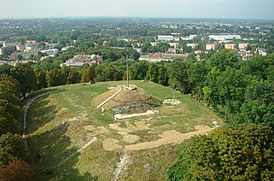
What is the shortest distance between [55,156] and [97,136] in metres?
4.23

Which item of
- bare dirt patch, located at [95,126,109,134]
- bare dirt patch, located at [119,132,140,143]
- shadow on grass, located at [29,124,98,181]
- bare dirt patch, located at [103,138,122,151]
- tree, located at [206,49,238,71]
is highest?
tree, located at [206,49,238,71]

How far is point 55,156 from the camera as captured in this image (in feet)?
86.4

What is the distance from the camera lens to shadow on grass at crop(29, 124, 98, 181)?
23516 millimetres

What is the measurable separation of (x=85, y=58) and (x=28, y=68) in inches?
1951

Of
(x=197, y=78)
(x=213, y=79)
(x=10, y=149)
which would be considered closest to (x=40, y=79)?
(x=197, y=78)

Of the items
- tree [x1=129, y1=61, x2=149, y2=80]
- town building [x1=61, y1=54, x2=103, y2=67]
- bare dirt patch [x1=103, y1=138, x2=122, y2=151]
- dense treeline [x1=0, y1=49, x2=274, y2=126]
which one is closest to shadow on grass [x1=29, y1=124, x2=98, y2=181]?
bare dirt patch [x1=103, y1=138, x2=122, y2=151]

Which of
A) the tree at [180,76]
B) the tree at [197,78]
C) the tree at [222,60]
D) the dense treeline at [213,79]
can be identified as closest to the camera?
the dense treeline at [213,79]

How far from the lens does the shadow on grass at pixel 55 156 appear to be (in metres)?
23.5

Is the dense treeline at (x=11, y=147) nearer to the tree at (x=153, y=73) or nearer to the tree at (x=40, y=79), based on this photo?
the tree at (x=40, y=79)

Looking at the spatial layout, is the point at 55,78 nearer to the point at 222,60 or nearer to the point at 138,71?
the point at 138,71

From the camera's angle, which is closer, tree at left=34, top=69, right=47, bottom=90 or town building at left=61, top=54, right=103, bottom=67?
tree at left=34, top=69, right=47, bottom=90

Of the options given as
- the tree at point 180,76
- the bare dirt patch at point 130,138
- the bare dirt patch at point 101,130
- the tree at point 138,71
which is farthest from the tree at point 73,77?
the bare dirt patch at point 130,138

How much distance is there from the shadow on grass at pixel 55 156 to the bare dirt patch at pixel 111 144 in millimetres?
2652

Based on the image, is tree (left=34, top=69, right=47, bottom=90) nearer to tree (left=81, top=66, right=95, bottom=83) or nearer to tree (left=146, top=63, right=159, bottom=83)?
tree (left=81, top=66, right=95, bottom=83)
